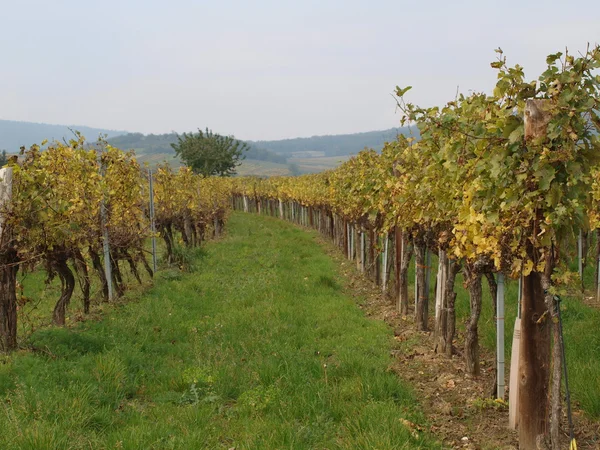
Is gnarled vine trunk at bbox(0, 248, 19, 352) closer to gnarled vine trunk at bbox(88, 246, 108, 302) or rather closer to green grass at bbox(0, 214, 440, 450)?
green grass at bbox(0, 214, 440, 450)

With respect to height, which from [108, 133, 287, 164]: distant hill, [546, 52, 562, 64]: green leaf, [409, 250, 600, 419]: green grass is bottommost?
[409, 250, 600, 419]: green grass

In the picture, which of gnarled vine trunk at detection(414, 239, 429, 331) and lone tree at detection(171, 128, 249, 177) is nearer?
gnarled vine trunk at detection(414, 239, 429, 331)

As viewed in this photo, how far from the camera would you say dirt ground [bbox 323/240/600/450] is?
4.58 meters

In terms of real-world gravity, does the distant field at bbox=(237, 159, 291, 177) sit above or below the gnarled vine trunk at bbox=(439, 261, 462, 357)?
above

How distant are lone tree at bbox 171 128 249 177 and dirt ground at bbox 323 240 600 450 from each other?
52807 millimetres

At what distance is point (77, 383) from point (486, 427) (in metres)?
4.14

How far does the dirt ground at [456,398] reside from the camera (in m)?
4.58

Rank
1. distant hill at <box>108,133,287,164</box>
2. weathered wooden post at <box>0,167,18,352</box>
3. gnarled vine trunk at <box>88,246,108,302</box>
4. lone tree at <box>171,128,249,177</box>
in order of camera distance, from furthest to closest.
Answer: distant hill at <box>108,133,287,164</box> < lone tree at <box>171,128,249,177</box> < gnarled vine trunk at <box>88,246,108,302</box> < weathered wooden post at <box>0,167,18,352</box>

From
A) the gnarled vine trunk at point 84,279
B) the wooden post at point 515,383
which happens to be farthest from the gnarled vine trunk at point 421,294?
the gnarled vine trunk at point 84,279

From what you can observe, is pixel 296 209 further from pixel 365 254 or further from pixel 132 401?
pixel 132 401

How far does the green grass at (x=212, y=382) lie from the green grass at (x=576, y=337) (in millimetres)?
1527

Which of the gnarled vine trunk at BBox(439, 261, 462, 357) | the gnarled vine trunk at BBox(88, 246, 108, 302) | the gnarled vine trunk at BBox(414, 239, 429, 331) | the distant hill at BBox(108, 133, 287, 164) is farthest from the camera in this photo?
the distant hill at BBox(108, 133, 287, 164)

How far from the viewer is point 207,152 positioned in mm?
60125

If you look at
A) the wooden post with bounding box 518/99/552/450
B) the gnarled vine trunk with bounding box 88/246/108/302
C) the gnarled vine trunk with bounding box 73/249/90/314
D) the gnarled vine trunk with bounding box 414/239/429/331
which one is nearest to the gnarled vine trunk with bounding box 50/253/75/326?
the gnarled vine trunk with bounding box 73/249/90/314
